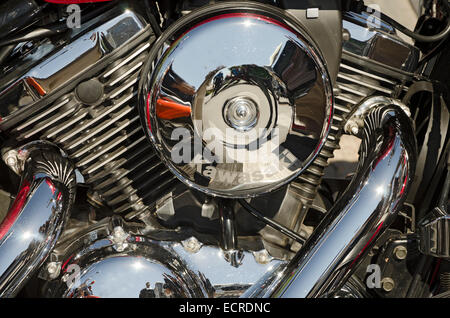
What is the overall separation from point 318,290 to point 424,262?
13.9 inches

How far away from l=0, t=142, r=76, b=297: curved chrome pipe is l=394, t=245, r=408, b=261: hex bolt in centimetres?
71

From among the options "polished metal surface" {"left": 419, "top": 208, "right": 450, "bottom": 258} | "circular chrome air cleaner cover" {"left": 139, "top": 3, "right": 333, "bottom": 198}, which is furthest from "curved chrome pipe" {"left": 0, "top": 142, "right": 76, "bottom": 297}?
"polished metal surface" {"left": 419, "top": 208, "right": 450, "bottom": 258}

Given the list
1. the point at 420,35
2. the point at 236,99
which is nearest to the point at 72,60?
the point at 236,99

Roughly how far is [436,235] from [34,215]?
77cm

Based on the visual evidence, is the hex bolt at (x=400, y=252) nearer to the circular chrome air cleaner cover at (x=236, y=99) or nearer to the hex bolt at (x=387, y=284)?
the hex bolt at (x=387, y=284)

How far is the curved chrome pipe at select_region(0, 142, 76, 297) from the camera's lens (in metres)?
0.92

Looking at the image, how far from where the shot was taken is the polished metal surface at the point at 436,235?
100 cm

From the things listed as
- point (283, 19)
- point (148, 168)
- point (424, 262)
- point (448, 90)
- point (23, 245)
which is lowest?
point (424, 262)

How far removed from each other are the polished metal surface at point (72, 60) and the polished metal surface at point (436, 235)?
67 cm

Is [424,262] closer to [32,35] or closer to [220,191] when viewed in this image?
[220,191]

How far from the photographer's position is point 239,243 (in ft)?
3.61

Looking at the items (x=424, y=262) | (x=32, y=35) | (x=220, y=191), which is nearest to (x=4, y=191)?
(x=32, y=35)

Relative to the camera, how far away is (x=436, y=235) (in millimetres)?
1002

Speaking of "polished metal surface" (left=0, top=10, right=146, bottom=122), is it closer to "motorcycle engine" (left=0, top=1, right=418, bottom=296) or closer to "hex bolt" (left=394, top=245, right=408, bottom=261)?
"motorcycle engine" (left=0, top=1, right=418, bottom=296)
